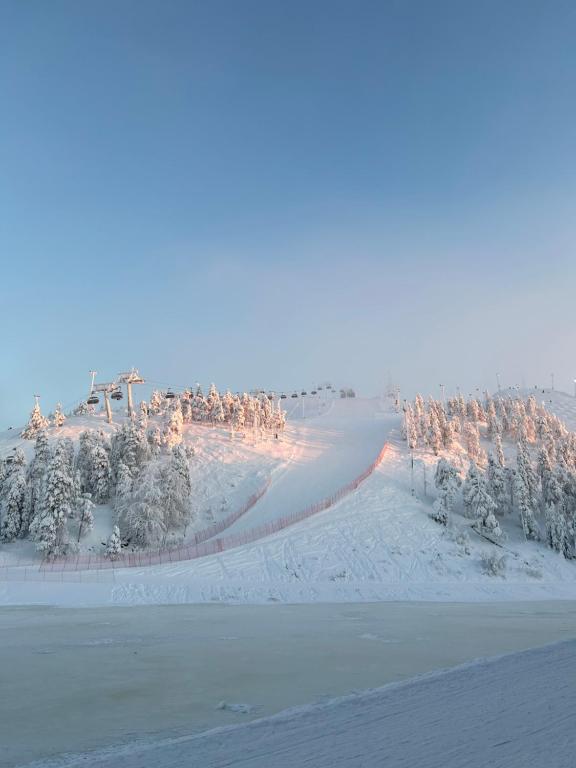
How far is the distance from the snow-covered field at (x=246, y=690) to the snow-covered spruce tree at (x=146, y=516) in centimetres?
3431

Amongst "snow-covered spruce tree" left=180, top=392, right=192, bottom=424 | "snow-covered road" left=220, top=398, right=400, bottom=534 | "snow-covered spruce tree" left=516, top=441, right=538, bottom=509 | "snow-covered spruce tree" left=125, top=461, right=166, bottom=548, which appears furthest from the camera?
"snow-covered spruce tree" left=180, top=392, right=192, bottom=424

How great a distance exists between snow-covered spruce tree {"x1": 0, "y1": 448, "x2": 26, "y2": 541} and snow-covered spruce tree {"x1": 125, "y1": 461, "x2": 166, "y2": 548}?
31.1 feet

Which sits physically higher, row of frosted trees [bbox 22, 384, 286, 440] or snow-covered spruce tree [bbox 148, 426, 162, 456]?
row of frosted trees [bbox 22, 384, 286, 440]

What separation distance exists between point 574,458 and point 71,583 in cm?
6206

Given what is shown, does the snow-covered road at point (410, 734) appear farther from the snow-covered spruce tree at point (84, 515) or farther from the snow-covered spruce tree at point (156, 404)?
the snow-covered spruce tree at point (156, 404)

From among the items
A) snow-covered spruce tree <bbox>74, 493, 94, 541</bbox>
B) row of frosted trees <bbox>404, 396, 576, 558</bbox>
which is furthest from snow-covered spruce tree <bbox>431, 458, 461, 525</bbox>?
snow-covered spruce tree <bbox>74, 493, 94, 541</bbox>

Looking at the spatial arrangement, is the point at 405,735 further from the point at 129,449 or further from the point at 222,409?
the point at 222,409

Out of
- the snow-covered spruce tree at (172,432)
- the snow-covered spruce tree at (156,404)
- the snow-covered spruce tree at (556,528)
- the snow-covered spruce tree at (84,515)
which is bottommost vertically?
the snow-covered spruce tree at (556,528)

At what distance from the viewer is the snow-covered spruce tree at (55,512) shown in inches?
1681

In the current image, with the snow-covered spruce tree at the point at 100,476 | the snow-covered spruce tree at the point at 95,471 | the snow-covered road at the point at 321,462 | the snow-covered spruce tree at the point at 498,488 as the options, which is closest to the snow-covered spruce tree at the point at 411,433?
the snow-covered road at the point at 321,462

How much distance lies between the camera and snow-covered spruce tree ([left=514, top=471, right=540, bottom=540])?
50281mm

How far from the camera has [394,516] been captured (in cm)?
4991

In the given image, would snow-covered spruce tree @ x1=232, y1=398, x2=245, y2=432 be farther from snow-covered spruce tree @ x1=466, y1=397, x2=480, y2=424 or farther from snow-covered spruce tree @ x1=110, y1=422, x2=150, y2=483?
snow-covered spruce tree @ x1=466, y1=397, x2=480, y2=424

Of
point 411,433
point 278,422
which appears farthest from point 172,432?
point 411,433
